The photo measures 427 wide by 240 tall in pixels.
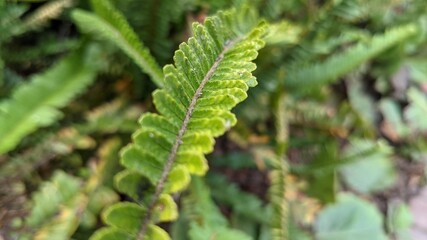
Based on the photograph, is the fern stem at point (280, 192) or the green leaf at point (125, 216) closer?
the green leaf at point (125, 216)

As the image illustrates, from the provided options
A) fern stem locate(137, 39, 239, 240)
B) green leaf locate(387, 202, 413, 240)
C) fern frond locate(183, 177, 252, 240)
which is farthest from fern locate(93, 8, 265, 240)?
green leaf locate(387, 202, 413, 240)

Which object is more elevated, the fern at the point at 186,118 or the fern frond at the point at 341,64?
the fern frond at the point at 341,64

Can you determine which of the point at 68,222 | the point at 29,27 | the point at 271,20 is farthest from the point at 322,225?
the point at 29,27

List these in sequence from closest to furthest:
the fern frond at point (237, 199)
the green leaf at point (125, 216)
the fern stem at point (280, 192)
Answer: the green leaf at point (125, 216) → the fern stem at point (280, 192) → the fern frond at point (237, 199)

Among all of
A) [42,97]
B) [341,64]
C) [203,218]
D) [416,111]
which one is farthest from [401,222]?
[42,97]

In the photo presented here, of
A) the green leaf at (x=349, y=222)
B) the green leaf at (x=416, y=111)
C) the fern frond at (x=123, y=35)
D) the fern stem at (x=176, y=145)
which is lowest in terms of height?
the fern stem at (x=176, y=145)

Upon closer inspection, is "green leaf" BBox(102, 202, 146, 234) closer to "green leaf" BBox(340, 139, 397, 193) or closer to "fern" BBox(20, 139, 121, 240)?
"fern" BBox(20, 139, 121, 240)

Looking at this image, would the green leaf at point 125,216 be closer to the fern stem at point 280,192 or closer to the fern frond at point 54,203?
the fern frond at point 54,203

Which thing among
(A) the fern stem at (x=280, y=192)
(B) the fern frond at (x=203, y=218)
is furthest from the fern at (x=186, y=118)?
(A) the fern stem at (x=280, y=192)
